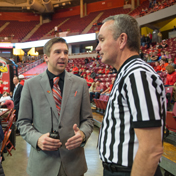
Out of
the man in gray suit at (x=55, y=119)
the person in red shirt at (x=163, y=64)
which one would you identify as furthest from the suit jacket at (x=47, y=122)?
the person in red shirt at (x=163, y=64)

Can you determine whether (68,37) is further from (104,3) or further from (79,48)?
(104,3)

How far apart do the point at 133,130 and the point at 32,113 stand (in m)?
0.86

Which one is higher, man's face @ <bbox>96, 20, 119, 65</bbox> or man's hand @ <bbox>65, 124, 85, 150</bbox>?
man's face @ <bbox>96, 20, 119, 65</bbox>

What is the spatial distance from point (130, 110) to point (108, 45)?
374 mm

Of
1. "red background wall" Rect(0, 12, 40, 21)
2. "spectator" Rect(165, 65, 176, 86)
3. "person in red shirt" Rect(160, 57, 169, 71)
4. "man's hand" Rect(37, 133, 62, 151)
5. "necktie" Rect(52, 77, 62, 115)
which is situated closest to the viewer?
"man's hand" Rect(37, 133, 62, 151)

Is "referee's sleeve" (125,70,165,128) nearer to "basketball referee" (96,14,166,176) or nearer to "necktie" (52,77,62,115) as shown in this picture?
"basketball referee" (96,14,166,176)

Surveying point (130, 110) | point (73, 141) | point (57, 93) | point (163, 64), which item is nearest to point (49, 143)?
point (73, 141)

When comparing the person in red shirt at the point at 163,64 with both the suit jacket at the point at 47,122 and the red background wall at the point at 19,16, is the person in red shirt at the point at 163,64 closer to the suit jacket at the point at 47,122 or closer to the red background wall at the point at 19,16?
the suit jacket at the point at 47,122

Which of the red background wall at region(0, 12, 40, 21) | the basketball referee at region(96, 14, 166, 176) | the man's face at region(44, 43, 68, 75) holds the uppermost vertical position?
the red background wall at region(0, 12, 40, 21)

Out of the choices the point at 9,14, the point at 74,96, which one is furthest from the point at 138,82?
the point at 9,14

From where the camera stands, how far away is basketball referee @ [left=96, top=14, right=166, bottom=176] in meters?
0.76

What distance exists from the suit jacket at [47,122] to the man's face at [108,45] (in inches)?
21.5

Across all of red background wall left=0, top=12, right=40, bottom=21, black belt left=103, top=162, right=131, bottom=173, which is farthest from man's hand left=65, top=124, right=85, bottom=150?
red background wall left=0, top=12, right=40, bottom=21

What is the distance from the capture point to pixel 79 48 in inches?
923
